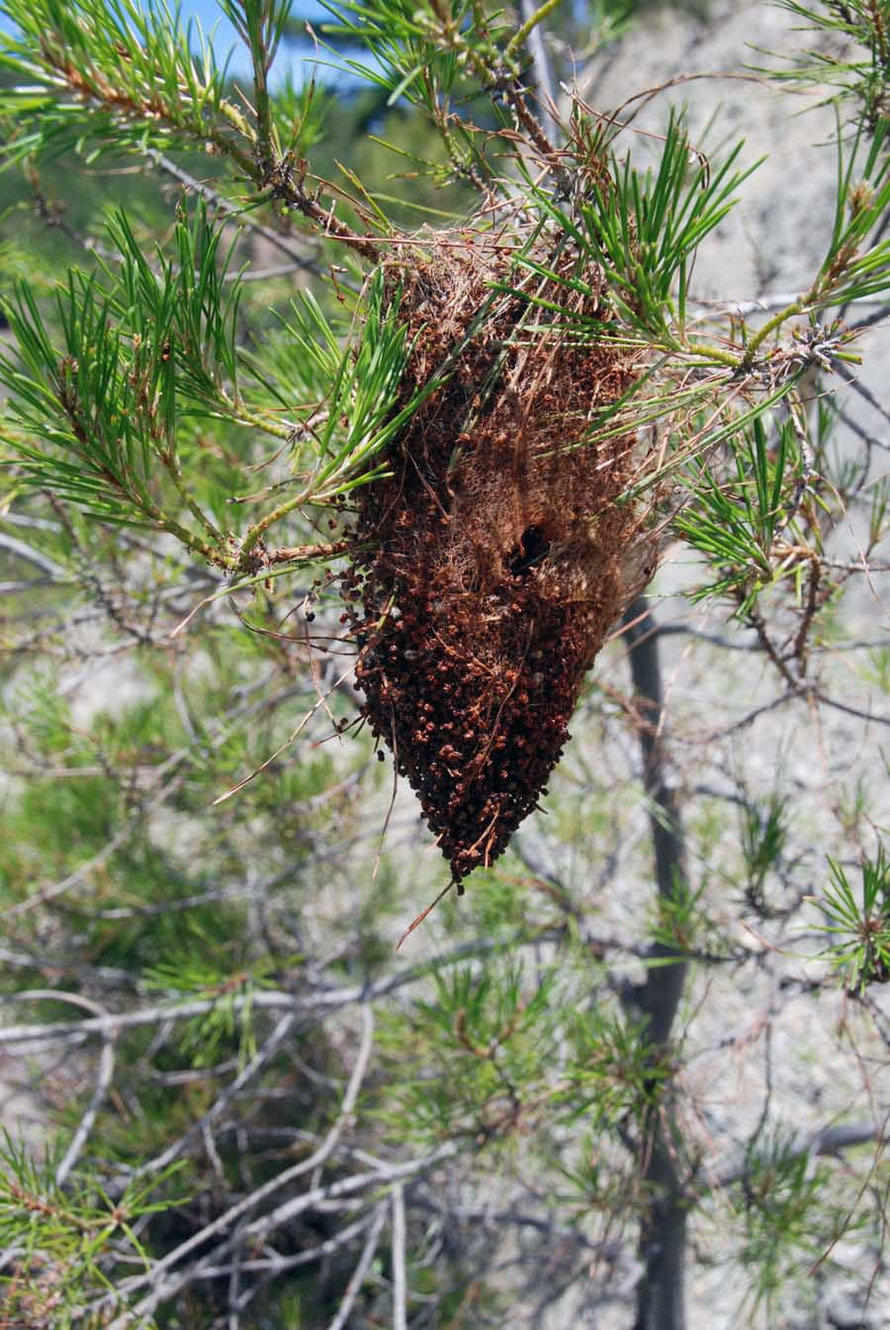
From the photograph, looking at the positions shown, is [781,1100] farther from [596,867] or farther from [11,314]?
[11,314]

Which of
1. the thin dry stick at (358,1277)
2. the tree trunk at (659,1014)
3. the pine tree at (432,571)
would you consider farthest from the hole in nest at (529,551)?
the thin dry stick at (358,1277)

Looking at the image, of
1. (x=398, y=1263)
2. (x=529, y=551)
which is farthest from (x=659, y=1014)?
(x=529, y=551)

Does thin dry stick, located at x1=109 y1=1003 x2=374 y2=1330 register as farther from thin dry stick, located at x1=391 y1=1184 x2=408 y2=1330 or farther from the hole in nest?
the hole in nest

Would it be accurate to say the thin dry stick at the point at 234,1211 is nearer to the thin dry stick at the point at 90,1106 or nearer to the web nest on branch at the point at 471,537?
the thin dry stick at the point at 90,1106

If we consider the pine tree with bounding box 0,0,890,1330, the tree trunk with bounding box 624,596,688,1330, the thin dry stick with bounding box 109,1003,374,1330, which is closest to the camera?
the pine tree with bounding box 0,0,890,1330

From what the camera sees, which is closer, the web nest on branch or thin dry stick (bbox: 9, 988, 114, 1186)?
the web nest on branch

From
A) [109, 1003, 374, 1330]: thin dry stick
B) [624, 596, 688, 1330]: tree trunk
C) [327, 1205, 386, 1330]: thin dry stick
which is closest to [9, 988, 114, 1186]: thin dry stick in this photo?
[109, 1003, 374, 1330]: thin dry stick

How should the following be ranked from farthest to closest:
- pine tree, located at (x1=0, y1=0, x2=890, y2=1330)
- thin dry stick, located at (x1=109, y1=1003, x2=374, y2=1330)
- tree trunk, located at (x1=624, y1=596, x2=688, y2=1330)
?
tree trunk, located at (x1=624, y1=596, x2=688, y2=1330) < thin dry stick, located at (x1=109, y1=1003, x2=374, y2=1330) < pine tree, located at (x1=0, y1=0, x2=890, y2=1330)

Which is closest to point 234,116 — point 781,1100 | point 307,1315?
point 307,1315

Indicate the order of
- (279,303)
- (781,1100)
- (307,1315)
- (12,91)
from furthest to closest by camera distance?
1. (781,1100)
2. (307,1315)
3. (279,303)
4. (12,91)
